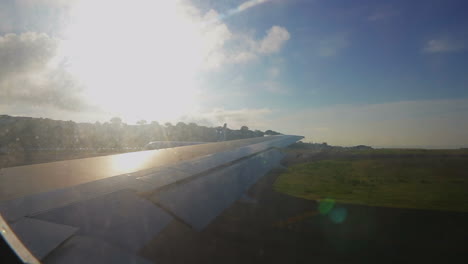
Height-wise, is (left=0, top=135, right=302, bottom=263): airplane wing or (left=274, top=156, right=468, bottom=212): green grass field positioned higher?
(left=0, top=135, right=302, bottom=263): airplane wing

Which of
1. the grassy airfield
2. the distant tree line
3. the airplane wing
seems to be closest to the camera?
the airplane wing

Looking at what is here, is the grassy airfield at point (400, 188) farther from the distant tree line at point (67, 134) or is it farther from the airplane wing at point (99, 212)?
the distant tree line at point (67, 134)

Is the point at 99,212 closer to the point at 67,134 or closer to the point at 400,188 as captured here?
the point at 400,188

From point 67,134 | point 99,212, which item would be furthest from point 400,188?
point 67,134

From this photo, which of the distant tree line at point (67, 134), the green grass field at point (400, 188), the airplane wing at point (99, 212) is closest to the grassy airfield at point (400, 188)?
the green grass field at point (400, 188)

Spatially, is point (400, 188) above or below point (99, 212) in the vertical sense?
below

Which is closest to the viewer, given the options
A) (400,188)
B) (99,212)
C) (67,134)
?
(99,212)

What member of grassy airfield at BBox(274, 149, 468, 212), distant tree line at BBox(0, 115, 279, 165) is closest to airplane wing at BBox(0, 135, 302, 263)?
grassy airfield at BBox(274, 149, 468, 212)

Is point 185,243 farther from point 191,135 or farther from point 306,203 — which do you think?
point 191,135

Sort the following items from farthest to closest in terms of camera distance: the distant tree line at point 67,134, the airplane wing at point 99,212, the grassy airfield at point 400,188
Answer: the distant tree line at point 67,134, the grassy airfield at point 400,188, the airplane wing at point 99,212

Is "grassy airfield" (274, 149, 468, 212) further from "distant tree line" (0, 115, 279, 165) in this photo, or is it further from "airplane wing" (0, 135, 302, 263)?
"distant tree line" (0, 115, 279, 165)

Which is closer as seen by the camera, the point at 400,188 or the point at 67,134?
the point at 400,188

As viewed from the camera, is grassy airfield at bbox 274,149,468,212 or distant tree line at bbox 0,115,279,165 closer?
grassy airfield at bbox 274,149,468,212

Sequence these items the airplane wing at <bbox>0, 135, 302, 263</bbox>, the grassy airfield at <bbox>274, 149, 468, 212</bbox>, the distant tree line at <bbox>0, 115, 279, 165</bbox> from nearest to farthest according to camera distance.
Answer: the airplane wing at <bbox>0, 135, 302, 263</bbox> < the grassy airfield at <bbox>274, 149, 468, 212</bbox> < the distant tree line at <bbox>0, 115, 279, 165</bbox>
